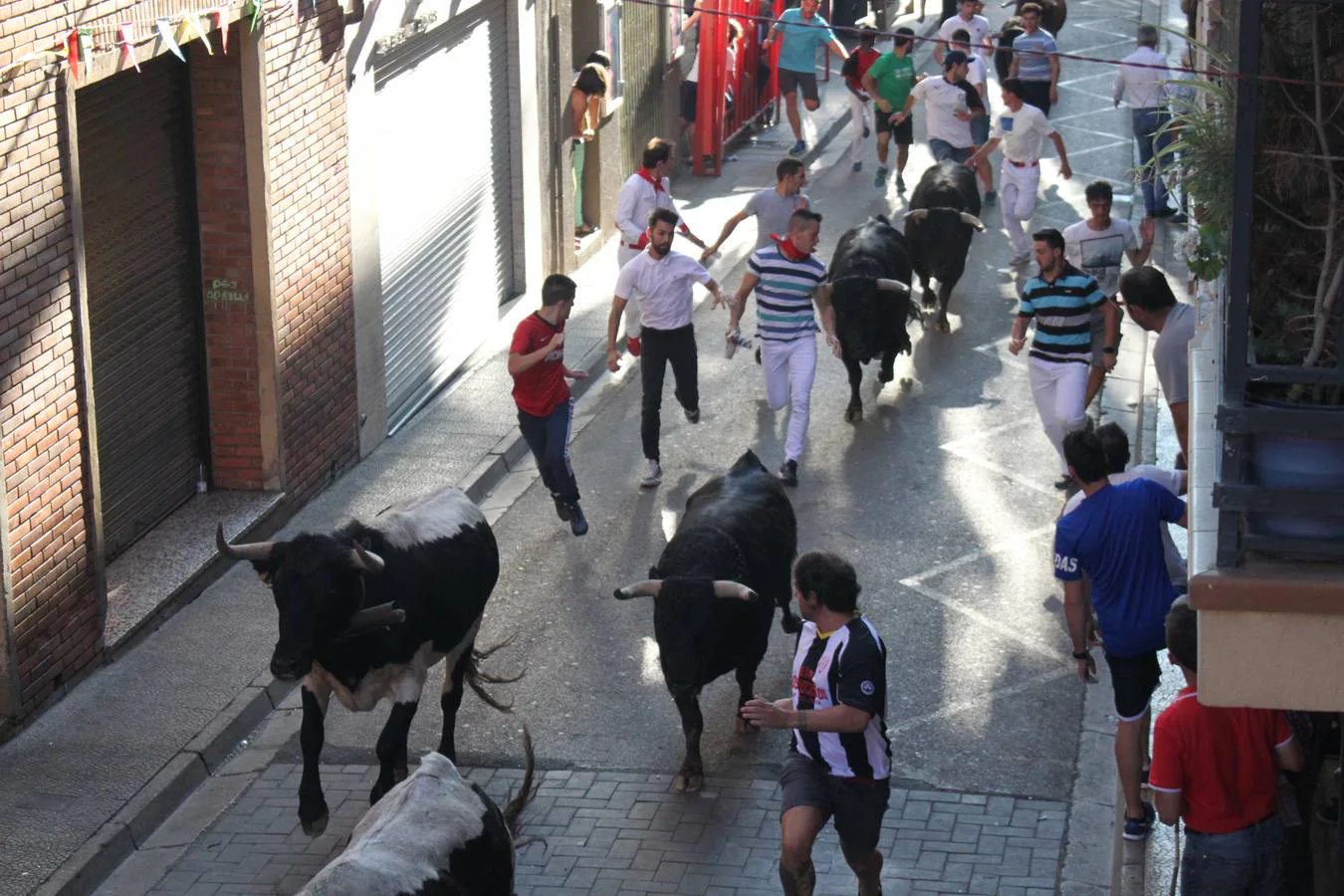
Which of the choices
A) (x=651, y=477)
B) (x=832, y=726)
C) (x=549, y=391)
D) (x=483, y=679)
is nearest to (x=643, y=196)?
(x=651, y=477)

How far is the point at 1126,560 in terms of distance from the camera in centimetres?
878

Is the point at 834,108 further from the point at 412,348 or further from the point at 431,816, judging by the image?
the point at 431,816

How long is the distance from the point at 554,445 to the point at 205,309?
250 centimetres

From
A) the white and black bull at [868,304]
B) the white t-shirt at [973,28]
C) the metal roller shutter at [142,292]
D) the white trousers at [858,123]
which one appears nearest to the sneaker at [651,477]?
the white and black bull at [868,304]

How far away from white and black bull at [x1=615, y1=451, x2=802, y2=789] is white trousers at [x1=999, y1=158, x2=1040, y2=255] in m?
8.95

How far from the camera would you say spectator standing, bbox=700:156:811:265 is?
1589cm

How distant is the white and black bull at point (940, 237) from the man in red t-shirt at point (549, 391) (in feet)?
18.4

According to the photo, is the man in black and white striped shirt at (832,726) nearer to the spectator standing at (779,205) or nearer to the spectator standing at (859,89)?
the spectator standing at (779,205)

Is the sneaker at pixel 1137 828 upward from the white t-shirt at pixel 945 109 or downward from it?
downward

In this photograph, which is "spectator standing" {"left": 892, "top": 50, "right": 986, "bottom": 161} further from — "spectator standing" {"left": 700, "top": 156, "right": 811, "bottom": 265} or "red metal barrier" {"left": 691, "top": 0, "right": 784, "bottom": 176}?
"spectator standing" {"left": 700, "top": 156, "right": 811, "bottom": 265}

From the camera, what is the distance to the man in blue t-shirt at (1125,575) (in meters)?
8.78

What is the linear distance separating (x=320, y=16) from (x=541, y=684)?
5330 mm

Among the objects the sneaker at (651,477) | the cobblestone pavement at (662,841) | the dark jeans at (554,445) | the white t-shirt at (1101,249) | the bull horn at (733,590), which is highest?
the white t-shirt at (1101,249)

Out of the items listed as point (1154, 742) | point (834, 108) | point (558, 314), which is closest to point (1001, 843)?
point (1154, 742)
